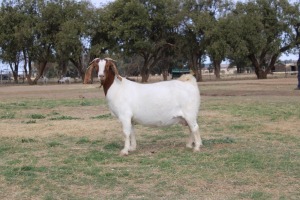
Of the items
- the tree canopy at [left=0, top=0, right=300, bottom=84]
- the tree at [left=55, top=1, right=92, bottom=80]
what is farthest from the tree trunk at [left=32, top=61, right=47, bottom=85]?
the tree at [left=55, top=1, right=92, bottom=80]

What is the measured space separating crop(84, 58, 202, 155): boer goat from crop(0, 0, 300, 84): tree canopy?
45729 mm

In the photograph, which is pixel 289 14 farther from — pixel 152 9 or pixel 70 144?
pixel 70 144

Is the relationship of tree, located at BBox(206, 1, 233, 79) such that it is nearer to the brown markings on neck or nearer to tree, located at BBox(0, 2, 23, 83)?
tree, located at BBox(0, 2, 23, 83)

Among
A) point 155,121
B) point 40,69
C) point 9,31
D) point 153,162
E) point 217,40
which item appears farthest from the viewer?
point 40,69

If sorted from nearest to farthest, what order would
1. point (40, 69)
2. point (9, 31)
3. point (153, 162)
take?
point (153, 162), point (9, 31), point (40, 69)

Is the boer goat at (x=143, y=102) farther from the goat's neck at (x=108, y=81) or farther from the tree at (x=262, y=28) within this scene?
the tree at (x=262, y=28)

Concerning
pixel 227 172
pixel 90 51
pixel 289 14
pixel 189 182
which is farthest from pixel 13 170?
pixel 289 14

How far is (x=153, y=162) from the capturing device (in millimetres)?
8383

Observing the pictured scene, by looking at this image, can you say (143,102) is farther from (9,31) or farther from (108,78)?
(9,31)

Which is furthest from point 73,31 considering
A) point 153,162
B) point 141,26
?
point 153,162

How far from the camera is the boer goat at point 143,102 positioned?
30.8 feet

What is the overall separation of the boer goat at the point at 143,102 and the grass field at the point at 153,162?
22.3 inches

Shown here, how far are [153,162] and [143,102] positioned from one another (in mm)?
1480

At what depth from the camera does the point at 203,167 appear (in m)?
7.89
